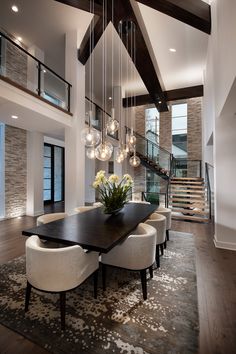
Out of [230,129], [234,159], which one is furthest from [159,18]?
[234,159]

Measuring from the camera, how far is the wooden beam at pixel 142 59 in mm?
3983

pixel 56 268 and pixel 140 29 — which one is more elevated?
pixel 140 29

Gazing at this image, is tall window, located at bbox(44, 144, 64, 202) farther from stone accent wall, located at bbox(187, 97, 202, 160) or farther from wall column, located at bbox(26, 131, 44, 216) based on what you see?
stone accent wall, located at bbox(187, 97, 202, 160)

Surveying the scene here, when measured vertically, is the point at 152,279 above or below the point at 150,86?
below

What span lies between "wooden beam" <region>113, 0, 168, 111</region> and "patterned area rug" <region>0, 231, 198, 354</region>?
5118 mm

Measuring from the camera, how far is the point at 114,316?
200 cm

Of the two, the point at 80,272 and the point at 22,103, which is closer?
the point at 80,272

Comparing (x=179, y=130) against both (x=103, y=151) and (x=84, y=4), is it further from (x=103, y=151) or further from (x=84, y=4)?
(x=103, y=151)

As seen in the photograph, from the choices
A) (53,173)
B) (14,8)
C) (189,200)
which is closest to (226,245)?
(189,200)

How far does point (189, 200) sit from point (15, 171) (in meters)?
6.07

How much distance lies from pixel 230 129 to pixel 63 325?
14.4ft

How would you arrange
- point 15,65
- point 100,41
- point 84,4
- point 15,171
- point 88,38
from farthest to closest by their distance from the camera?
1. point 15,171
2. point 15,65
3. point 100,41
4. point 88,38
5. point 84,4

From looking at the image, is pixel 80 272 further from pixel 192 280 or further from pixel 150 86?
pixel 150 86

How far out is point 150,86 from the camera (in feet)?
22.8
